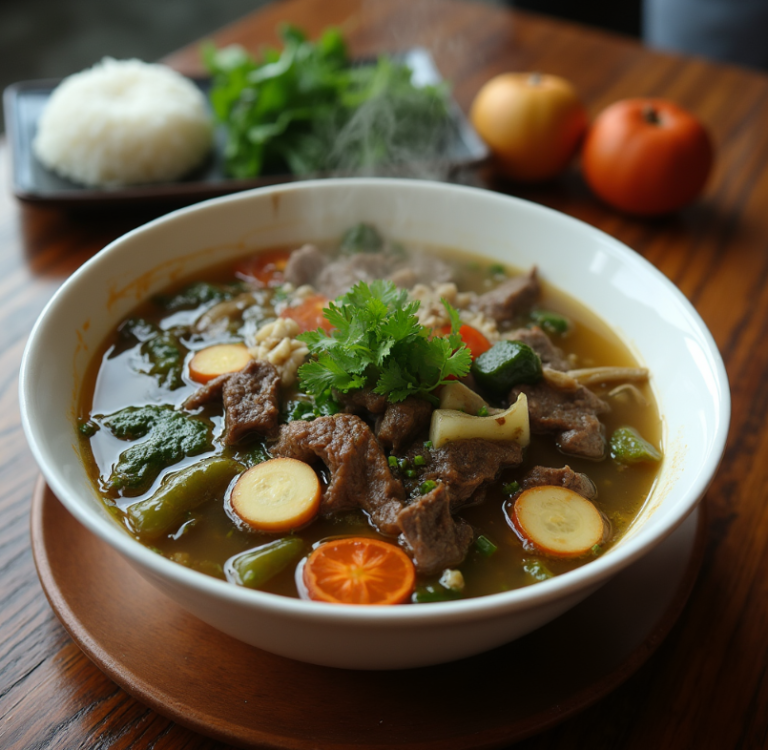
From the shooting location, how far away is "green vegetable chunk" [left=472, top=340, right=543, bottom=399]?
2465mm

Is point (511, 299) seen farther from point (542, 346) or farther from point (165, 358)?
point (165, 358)

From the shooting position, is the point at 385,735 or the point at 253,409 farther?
the point at 253,409

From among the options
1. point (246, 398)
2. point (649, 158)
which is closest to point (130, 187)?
point (246, 398)

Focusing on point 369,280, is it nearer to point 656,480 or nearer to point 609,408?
point 609,408

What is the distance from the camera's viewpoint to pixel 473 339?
2.70m

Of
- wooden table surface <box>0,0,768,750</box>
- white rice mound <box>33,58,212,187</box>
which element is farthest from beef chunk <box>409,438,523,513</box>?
white rice mound <box>33,58,212,187</box>

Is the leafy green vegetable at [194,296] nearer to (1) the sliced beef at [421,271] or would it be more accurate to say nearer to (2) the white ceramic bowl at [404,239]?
(2) the white ceramic bowl at [404,239]

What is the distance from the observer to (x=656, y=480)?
2.32m

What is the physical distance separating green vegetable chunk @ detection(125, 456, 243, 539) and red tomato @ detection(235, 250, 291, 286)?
1.04m

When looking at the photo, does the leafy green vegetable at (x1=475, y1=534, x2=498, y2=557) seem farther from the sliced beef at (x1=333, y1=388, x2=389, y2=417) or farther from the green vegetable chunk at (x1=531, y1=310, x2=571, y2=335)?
the green vegetable chunk at (x1=531, y1=310, x2=571, y2=335)

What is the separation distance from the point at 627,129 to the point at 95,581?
3298 mm

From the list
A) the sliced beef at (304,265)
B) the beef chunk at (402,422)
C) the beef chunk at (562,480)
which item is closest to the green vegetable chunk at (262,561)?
the beef chunk at (402,422)

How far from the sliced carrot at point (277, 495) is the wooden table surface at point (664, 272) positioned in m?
0.55

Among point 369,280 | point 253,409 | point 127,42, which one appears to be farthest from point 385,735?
point 127,42
